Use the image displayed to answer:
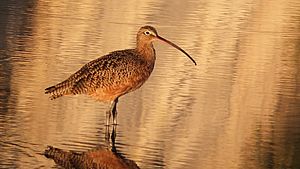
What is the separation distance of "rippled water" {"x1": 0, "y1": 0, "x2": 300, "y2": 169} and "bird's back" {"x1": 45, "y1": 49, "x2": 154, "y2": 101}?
34 centimetres

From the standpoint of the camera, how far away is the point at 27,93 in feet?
42.2

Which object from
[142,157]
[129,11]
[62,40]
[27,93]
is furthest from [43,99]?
[129,11]

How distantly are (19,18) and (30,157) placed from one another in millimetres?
11101

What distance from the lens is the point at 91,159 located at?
33.0 ft

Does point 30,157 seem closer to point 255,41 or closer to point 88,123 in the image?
point 88,123

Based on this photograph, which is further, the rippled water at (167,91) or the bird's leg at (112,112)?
the bird's leg at (112,112)

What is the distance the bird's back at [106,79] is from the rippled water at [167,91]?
339 mm

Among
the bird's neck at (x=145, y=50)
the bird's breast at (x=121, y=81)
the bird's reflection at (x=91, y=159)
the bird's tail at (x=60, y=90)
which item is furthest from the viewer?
the bird's neck at (x=145, y=50)

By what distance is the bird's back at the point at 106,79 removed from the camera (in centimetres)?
1149

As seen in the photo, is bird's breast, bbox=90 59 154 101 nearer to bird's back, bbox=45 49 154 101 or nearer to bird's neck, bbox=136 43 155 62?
bird's back, bbox=45 49 154 101

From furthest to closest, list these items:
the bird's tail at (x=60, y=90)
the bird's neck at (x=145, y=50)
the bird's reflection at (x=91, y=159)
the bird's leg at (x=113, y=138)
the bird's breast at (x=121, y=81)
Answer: the bird's neck at (x=145, y=50)
the bird's breast at (x=121, y=81)
the bird's tail at (x=60, y=90)
the bird's leg at (x=113, y=138)
the bird's reflection at (x=91, y=159)

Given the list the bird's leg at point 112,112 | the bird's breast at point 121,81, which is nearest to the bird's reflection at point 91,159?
the bird's leg at point 112,112

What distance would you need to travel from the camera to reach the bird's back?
11.5 metres

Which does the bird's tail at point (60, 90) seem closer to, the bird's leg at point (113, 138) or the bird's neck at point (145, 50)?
the bird's leg at point (113, 138)
